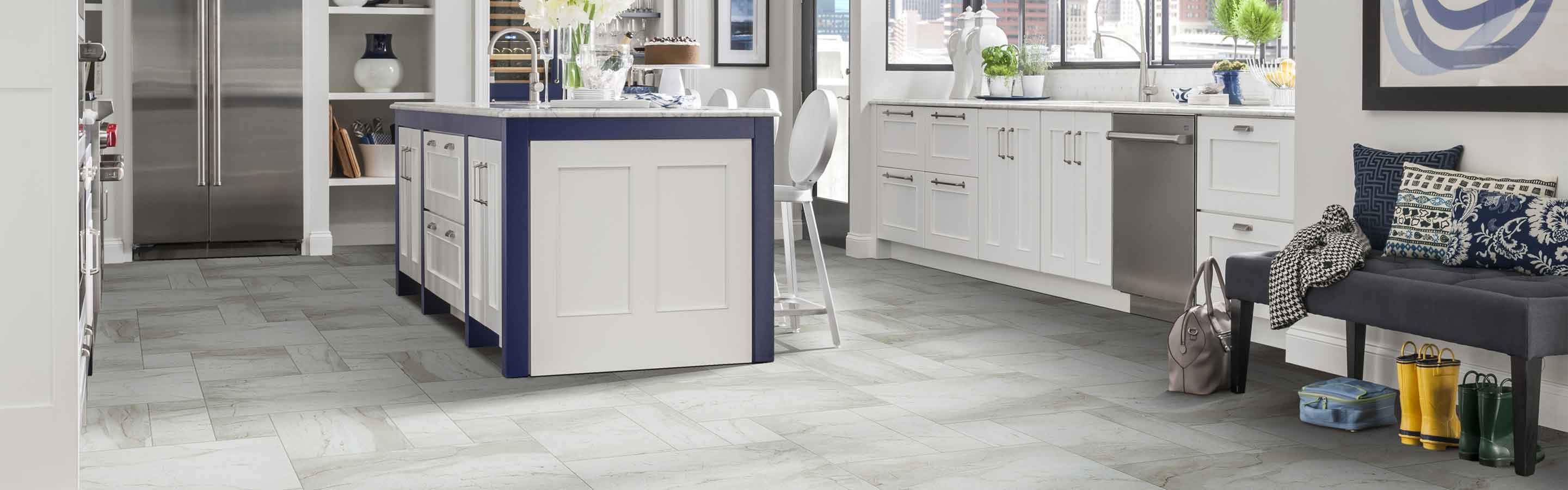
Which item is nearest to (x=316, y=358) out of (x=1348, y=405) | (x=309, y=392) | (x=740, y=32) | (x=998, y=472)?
(x=309, y=392)

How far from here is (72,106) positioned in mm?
2678

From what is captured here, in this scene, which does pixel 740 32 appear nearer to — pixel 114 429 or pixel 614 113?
pixel 614 113

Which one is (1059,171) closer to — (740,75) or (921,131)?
(921,131)

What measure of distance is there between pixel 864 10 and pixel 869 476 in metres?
4.22

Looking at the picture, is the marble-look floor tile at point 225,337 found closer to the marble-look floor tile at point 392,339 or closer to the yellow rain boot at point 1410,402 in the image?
the marble-look floor tile at point 392,339

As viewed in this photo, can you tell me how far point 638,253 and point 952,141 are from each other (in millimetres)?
2463

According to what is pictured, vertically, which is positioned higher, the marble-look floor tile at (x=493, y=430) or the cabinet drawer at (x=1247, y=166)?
the cabinet drawer at (x=1247, y=166)

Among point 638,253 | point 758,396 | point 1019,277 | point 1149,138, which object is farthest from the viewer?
point 1019,277

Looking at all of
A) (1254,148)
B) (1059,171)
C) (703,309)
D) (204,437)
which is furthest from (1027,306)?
(204,437)

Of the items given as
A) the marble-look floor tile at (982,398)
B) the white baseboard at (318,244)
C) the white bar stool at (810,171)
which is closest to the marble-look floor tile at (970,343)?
the white bar stool at (810,171)

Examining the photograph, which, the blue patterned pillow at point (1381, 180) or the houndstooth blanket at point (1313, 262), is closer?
the houndstooth blanket at point (1313, 262)

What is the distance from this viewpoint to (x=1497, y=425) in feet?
9.78

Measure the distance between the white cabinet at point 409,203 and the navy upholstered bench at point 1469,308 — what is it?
285 centimetres

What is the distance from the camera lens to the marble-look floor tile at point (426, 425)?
322 centimetres
